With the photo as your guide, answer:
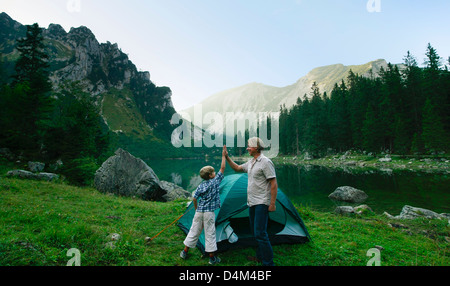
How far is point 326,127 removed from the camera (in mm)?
57688

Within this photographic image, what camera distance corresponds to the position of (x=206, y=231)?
5.02 m

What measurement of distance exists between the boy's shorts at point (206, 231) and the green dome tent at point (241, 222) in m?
0.48

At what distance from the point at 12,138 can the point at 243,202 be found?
22466 mm

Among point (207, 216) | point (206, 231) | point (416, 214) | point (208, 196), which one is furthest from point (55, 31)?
point (416, 214)

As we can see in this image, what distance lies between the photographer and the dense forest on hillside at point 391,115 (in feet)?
109

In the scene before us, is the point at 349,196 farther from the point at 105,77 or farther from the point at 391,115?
the point at 105,77

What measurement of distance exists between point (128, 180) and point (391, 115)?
4874 centimetres

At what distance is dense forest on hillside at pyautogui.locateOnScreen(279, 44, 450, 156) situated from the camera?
109ft

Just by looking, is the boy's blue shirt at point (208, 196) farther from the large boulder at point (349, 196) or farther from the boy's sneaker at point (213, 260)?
the large boulder at point (349, 196)

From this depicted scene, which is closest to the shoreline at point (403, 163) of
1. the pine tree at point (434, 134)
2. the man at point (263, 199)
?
the pine tree at point (434, 134)

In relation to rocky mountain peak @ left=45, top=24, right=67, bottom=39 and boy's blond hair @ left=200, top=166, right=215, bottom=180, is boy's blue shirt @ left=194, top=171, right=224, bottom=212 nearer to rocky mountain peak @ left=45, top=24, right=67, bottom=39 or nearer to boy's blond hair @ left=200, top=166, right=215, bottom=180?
boy's blond hair @ left=200, top=166, right=215, bottom=180

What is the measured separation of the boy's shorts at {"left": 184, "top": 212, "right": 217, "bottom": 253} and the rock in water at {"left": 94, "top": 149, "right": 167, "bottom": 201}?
10303mm
